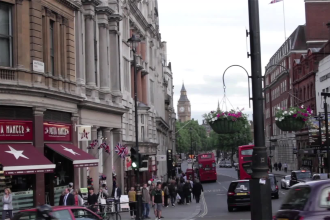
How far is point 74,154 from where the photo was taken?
27641 millimetres

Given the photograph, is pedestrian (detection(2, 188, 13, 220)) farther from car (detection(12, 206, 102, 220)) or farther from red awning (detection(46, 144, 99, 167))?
car (detection(12, 206, 102, 220))

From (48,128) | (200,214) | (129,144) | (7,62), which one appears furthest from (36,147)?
(129,144)

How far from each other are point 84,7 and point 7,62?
9243mm

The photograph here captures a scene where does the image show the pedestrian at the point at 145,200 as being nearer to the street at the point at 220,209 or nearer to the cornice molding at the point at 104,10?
the street at the point at 220,209

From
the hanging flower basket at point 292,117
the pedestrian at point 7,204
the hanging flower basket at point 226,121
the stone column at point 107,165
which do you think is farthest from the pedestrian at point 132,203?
the hanging flower basket at point 226,121

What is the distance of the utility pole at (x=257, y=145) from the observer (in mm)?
10609

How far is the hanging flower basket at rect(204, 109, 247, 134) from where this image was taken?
19594 millimetres

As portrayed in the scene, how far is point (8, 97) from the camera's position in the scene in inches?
921

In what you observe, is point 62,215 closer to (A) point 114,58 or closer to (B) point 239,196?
(B) point 239,196

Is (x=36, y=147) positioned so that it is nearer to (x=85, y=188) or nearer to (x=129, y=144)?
(x=85, y=188)

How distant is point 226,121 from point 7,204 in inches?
343

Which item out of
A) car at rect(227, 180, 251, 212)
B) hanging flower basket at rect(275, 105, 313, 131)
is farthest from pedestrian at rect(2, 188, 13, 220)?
car at rect(227, 180, 251, 212)

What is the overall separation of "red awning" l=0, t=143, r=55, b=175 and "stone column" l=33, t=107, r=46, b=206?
52 centimetres

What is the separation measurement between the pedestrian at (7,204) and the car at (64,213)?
713cm
